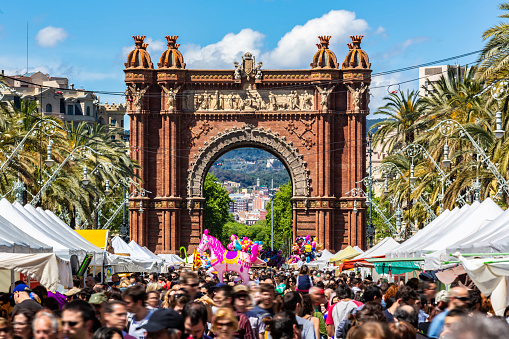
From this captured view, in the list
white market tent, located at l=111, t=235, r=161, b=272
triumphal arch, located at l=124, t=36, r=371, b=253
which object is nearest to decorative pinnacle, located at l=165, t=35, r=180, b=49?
triumphal arch, located at l=124, t=36, r=371, b=253

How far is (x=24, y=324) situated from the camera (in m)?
9.09

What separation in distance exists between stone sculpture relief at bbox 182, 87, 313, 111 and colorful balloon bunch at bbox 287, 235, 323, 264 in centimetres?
934

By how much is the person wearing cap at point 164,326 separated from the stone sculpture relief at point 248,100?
54899mm

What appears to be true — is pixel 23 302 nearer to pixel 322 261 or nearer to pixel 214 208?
pixel 322 261

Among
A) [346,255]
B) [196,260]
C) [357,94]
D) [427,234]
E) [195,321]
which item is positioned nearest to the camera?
[195,321]

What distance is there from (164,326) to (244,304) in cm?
387

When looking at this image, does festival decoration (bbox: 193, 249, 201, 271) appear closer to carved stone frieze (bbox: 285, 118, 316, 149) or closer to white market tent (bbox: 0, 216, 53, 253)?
carved stone frieze (bbox: 285, 118, 316, 149)

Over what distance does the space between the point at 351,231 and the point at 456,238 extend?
36979 millimetres

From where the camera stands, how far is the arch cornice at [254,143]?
62.7 m

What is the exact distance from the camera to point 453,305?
10.3m

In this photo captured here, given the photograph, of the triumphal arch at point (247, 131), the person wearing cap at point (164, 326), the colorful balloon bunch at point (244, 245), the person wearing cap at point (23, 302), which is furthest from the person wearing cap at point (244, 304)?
the triumphal arch at point (247, 131)

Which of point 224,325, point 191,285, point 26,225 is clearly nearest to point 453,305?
point 224,325

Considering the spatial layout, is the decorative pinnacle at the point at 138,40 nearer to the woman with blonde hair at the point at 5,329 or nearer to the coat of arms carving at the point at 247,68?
the coat of arms carving at the point at 247,68

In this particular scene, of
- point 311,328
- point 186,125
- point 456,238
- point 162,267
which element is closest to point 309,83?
point 186,125
